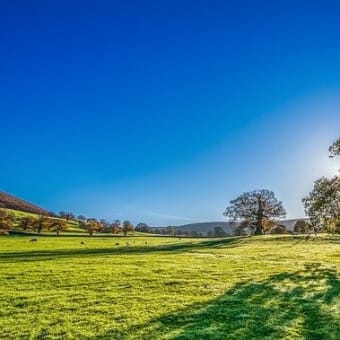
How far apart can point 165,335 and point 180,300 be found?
4.32 m

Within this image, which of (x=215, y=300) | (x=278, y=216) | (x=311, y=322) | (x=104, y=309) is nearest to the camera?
(x=311, y=322)

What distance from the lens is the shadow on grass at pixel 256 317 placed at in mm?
11219

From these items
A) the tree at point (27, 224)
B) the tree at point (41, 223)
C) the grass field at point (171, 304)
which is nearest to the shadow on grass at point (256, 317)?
the grass field at point (171, 304)

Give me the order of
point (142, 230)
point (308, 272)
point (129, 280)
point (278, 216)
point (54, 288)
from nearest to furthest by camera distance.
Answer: point (54, 288) < point (129, 280) < point (308, 272) < point (278, 216) < point (142, 230)

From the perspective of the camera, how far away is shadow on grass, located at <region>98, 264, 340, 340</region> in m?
11.2

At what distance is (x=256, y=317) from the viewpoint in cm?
1279

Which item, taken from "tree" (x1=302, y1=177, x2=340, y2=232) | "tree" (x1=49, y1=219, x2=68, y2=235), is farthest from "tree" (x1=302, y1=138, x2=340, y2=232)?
"tree" (x1=49, y1=219, x2=68, y2=235)

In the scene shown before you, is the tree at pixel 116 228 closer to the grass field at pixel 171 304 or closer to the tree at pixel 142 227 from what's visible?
the tree at pixel 142 227

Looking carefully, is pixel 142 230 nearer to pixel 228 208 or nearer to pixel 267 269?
pixel 228 208

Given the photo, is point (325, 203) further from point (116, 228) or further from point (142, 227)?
point (142, 227)

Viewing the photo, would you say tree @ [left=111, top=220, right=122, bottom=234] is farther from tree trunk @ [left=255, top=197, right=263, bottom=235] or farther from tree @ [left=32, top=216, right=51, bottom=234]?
tree trunk @ [left=255, top=197, right=263, bottom=235]

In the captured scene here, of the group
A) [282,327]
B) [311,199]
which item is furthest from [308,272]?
[282,327]

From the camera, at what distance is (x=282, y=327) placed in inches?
462

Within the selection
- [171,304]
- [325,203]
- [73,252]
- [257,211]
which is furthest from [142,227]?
[171,304]
